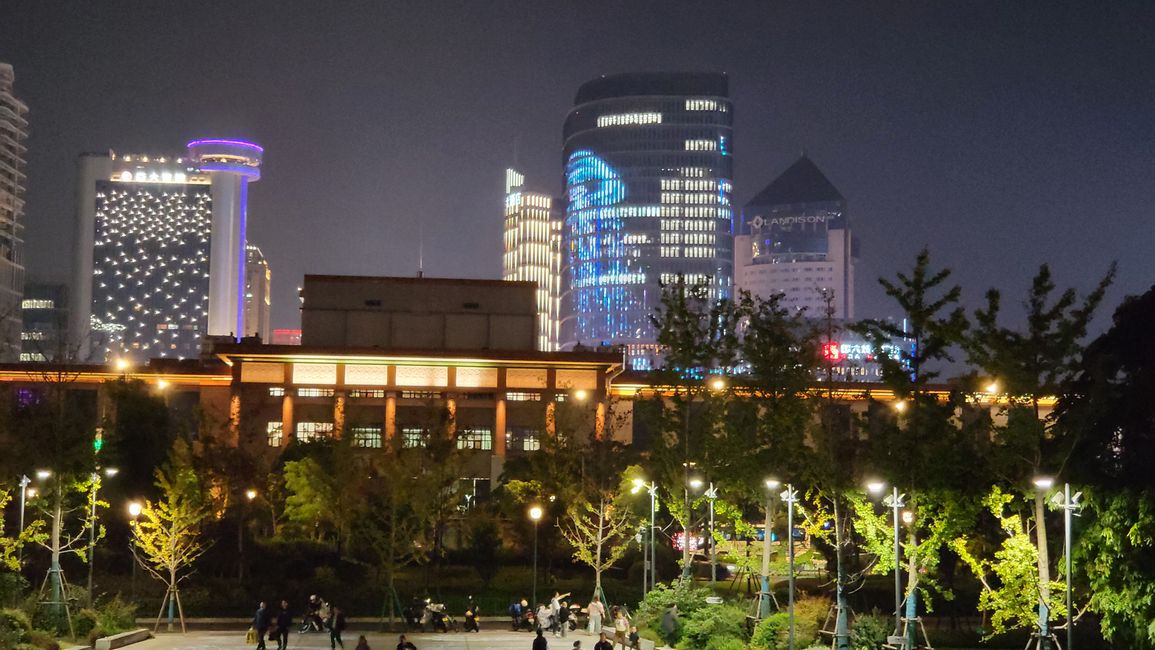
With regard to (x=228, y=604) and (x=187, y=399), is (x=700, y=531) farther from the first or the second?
(x=187, y=399)

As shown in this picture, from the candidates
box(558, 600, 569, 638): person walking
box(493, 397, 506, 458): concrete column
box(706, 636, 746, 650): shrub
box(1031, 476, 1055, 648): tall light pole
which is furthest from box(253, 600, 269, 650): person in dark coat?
box(493, 397, 506, 458): concrete column

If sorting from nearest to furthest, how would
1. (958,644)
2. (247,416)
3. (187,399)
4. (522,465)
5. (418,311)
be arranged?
(958,644)
(522,465)
(247,416)
(418,311)
(187,399)

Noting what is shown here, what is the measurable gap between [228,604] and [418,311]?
50.7m

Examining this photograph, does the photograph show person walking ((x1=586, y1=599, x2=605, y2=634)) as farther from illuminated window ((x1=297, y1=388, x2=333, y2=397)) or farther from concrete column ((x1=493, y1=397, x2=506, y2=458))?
illuminated window ((x1=297, y1=388, x2=333, y2=397))

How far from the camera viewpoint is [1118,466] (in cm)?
3997

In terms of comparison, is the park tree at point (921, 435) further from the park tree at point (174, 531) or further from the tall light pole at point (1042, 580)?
the park tree at point (174, 531)

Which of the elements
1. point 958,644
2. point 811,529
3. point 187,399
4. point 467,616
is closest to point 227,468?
point 467,616

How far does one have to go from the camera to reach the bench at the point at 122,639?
43594mm

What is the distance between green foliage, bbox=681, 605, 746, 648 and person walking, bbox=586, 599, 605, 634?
309 inches

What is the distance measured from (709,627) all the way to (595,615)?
9.36m

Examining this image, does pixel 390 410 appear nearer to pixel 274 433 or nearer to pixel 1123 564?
pixel 274 433

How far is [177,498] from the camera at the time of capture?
54.8 meters

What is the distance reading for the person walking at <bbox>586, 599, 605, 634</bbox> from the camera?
51.8 m

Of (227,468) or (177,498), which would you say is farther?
(227,468)
